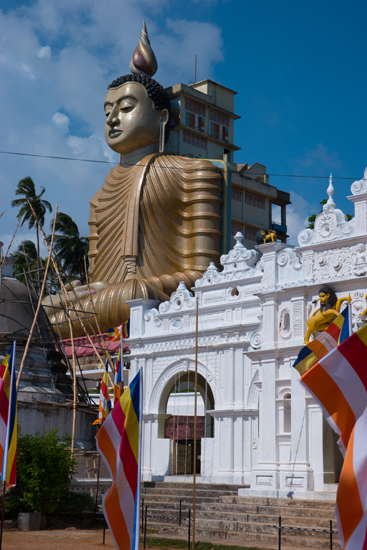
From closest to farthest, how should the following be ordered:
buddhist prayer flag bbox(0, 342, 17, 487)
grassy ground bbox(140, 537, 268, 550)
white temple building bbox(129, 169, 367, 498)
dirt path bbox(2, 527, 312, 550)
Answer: buddhist prayer flag bbox(0, 342, 17, 487) → grassy ground bbox(140, 537, 268, 550) → dirt path bbox(2, 527, 312, 550) → white temple building bbox(129, 169, 367, 498)

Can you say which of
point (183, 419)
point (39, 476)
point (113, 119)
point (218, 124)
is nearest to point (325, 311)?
point (39, 476)

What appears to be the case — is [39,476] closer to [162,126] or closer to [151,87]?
[162,126]

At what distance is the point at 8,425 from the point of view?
12.2 metres

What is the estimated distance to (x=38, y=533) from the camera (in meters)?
16.3

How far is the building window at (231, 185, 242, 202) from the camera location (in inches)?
1506

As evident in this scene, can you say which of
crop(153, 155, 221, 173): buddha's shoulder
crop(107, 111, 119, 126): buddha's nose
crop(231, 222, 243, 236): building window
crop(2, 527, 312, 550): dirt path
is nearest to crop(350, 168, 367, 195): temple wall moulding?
crop(2, 527, 312, 550): dirt path

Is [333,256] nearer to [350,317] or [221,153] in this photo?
[350,317]

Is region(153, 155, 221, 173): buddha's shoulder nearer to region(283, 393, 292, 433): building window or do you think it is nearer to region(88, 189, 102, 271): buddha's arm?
region(88, 189, 102, 271): buddha's arm

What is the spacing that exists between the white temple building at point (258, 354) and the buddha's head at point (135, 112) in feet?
39.7

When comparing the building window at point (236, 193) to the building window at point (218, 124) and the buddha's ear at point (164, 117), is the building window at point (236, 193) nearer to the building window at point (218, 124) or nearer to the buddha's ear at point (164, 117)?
the buddha's ear at point (164, 117)

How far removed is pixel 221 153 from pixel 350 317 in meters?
26.8

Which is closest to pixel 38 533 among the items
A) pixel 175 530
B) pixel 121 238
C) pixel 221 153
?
pixel 175 530

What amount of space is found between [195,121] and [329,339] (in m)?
27.5

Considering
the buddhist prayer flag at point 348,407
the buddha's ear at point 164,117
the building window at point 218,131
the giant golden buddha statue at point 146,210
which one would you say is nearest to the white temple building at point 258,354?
the giant golden buddha statue at point 146,210
